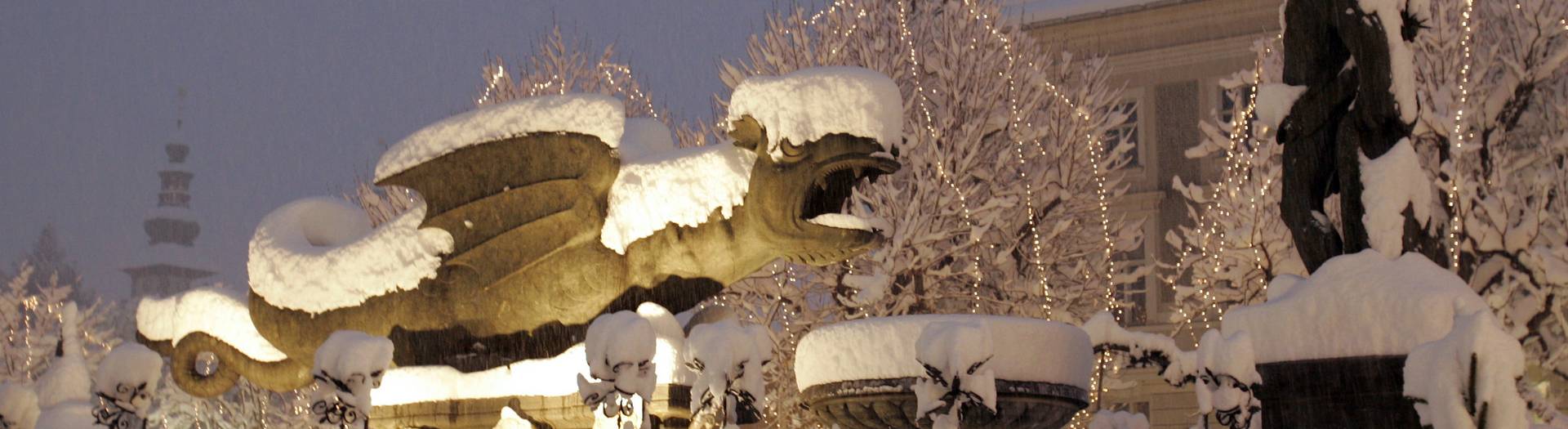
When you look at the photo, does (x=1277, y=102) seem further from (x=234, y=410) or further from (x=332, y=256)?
(x=234, y=410)

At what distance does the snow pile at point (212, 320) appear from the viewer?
9.27 meters

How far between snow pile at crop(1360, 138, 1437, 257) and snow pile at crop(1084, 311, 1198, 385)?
6.86ft

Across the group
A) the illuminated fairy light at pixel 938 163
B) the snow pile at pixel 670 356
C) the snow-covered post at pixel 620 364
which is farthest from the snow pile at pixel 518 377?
the illuminated fairy light at pixel 938 163

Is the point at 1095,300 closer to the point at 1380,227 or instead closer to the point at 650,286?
Answer: the point at 650,286

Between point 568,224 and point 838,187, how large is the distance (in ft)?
4.72

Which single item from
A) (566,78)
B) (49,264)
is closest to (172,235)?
(49,264)

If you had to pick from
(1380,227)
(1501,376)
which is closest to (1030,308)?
(1380,227)

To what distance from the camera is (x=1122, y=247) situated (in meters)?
20.8

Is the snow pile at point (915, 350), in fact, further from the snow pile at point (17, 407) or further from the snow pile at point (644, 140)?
the snow pile at point (17, 407)

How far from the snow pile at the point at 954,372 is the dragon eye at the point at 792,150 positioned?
5.74ft

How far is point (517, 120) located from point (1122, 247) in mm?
13653

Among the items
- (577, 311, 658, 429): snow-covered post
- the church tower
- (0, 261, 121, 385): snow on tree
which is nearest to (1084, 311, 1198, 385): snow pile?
(577, 311, 658, 429): snow-covered post

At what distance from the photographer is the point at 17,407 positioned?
10055 mm

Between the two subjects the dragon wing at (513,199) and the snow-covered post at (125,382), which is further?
the snow-covered post at (125,382)
